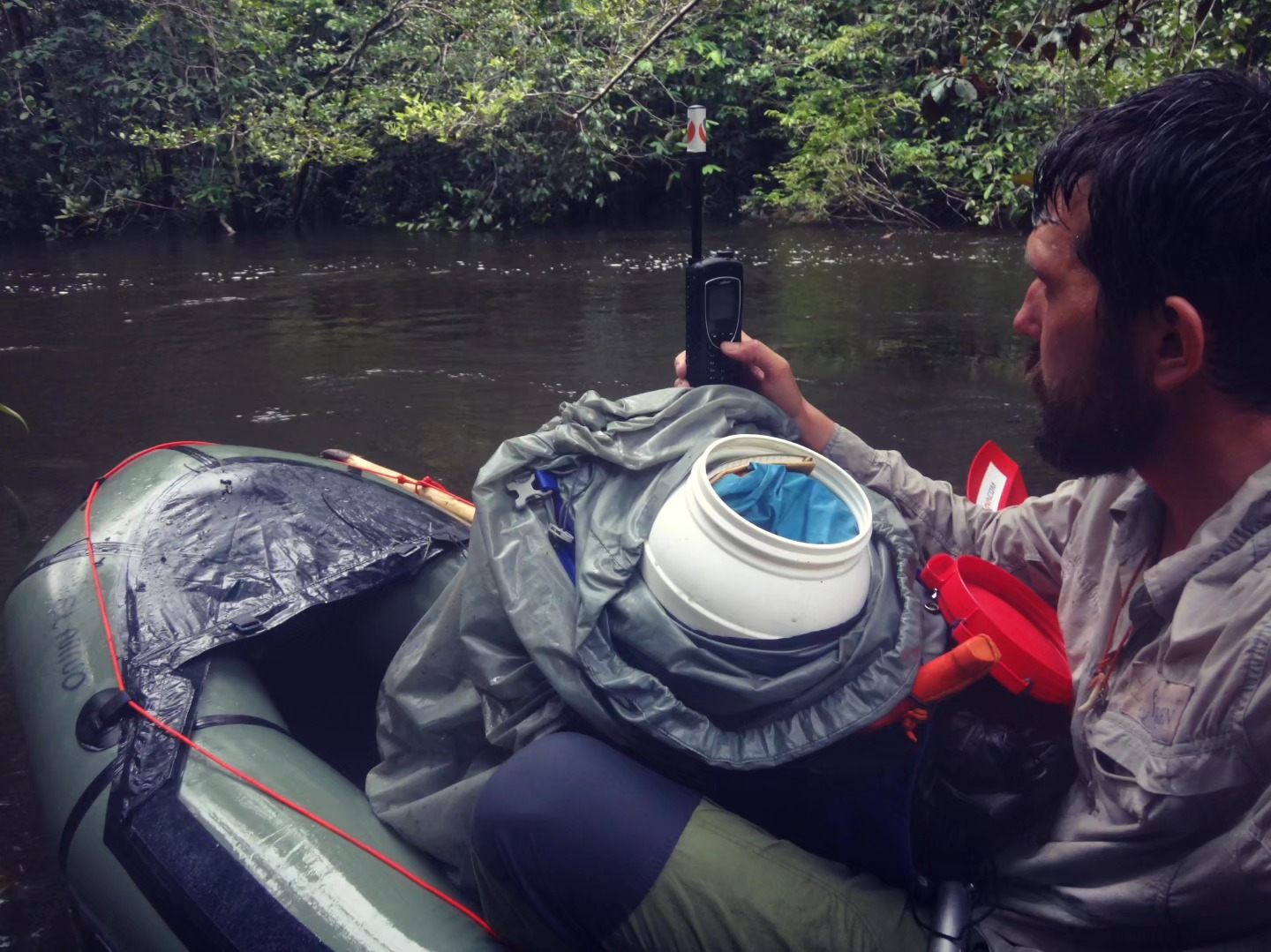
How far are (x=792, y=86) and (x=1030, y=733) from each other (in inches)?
423

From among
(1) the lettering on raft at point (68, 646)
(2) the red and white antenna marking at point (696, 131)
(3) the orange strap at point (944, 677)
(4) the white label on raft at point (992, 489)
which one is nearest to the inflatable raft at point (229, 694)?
(1) the lettering on raft at point (68, 646)

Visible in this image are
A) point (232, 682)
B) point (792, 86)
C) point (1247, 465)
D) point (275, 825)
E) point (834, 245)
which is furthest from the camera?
point (792, 86)

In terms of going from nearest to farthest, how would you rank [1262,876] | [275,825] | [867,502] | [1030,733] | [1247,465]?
[1262,876], [1247,465], [1030,733], [867,502], [275,825]

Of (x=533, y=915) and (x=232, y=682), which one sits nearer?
(x=533, y=915)

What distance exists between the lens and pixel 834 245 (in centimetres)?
945

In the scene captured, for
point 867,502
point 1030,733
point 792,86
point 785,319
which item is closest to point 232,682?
point 867,502

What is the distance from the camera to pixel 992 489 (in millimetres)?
2031

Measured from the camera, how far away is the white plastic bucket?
4.14ft

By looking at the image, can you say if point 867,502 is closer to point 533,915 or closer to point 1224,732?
point 1224,732

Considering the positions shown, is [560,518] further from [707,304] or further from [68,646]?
[68,646]

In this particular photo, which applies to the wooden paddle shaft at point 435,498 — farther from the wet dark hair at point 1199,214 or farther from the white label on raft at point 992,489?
the wet dark hair at point 1199,214

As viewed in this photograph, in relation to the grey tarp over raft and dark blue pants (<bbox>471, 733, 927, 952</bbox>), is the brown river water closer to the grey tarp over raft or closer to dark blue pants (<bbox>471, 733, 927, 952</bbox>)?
the grey tarp over raft

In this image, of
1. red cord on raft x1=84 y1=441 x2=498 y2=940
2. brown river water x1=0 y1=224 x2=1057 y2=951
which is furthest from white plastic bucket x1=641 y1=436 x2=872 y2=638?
brown river water x1=0 y1=224 x2=1057 y2=951

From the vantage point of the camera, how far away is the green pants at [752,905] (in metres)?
1.15
